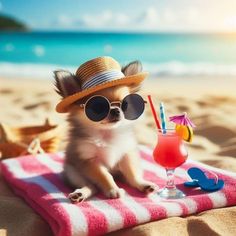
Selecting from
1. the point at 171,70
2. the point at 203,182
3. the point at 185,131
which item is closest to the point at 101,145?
the point at 185,131

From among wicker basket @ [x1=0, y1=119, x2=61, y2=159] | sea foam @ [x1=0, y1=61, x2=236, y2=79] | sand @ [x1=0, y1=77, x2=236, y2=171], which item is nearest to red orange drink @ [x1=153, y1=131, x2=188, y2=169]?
sand @ [x1=0, y1=77, x2=236, y2=171]

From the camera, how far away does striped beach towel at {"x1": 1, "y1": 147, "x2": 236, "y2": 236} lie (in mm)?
1878

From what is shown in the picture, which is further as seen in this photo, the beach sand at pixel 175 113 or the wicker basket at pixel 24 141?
the wicker basket at pixel 24 141

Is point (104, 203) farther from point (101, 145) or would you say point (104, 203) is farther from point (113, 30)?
point (113, 30)

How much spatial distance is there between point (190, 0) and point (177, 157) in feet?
61.6

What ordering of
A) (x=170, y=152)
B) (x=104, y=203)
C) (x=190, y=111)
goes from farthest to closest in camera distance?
(x=190, y=111), (x=170, y=152), (x=104, y=203)

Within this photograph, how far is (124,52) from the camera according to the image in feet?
55.3

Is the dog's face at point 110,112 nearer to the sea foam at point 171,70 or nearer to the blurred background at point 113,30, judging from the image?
the sea foam at point 171,70

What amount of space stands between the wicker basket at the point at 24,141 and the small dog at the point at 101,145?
0.84 metres

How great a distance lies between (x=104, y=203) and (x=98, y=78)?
544 millimetres

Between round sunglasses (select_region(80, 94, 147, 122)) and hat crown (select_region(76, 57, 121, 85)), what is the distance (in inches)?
5.2

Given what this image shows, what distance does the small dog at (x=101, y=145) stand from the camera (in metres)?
2.17

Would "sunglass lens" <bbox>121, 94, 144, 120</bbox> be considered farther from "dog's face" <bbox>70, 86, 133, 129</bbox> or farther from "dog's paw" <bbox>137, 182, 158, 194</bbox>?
"dog's paw" <bbox>137, 182, 158, 194</bbox>

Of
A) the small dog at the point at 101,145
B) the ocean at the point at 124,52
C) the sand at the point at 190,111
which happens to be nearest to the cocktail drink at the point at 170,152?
the small dog at the point at 101,145
